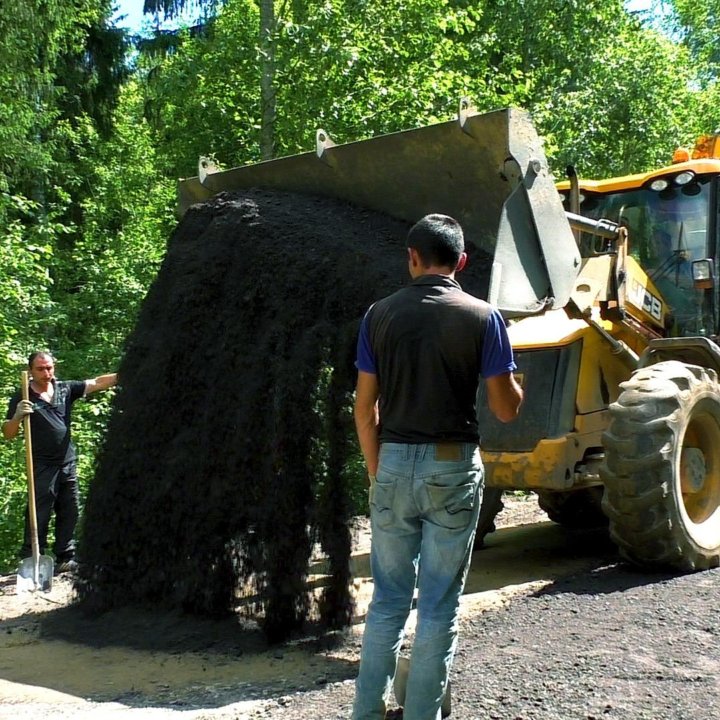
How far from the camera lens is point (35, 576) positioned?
21.0ft

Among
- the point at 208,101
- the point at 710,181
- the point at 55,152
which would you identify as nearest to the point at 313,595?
the point at 710,181

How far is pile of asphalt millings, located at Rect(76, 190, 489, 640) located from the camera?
4.93 m

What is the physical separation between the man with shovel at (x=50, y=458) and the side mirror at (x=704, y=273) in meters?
4.03

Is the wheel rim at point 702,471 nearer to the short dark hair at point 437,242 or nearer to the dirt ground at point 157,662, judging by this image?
the dirt ground at point 157,662

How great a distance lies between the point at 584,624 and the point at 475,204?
7.00 feet

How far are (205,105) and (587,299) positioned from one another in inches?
352

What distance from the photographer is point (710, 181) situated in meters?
6.69

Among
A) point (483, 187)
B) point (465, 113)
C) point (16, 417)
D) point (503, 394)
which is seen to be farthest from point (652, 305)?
point (16, 417)

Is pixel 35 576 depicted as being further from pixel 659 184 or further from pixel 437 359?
pixel 659 184

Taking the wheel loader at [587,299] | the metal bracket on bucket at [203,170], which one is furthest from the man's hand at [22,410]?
the metal bracket on bucket at [203,170]

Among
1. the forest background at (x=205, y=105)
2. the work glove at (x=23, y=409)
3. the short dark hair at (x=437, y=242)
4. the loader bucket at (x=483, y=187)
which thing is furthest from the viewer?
the forest background at (x=205, y=105)

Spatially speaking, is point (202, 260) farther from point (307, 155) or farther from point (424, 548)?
point (424, 548)

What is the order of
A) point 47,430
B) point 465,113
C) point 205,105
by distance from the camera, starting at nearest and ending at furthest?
point 465,113 → point 47,430 → point 205,105

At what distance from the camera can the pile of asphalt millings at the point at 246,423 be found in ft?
16.2
